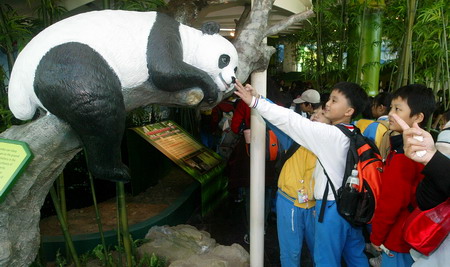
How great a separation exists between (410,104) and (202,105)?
3.13ft

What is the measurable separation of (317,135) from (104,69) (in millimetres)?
1115

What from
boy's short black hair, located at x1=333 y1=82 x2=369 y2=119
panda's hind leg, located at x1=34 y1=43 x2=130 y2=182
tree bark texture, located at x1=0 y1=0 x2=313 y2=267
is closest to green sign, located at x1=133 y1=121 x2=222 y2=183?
boy's short black hair, located at x1=333 y1=82 x2=369 y2=119

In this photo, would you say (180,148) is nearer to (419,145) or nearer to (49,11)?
(49,11)

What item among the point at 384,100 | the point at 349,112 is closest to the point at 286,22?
the point at 349,112

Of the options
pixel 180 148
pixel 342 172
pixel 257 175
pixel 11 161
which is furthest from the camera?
pixel 180 148

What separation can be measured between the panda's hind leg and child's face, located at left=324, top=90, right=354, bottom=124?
3.96ft

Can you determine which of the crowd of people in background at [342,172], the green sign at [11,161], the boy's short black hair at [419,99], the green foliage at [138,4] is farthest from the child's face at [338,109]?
the green sign at [11,161]

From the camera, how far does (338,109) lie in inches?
76.9

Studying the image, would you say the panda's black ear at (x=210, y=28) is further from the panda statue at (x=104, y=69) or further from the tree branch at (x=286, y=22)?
the tree branch at (x=286, y=22)

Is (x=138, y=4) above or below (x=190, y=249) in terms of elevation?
above

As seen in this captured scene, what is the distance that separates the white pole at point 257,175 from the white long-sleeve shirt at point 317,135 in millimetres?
248

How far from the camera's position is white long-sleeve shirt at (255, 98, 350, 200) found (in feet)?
5.97

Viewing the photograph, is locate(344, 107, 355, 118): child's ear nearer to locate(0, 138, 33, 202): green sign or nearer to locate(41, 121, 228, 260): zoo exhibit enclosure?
locate(0, 138, 33, 202): green sign

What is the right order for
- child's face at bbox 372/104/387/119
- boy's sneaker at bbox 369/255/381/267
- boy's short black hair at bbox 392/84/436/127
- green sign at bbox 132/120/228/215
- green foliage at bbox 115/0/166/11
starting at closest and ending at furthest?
boy's short black hair at bbox 392/84/436/127, green foliage at bbox 115/0/166/11, boy's sneaker at bbox 369/255/381/267, child's face at bbox 372/104/387/119, green sign at bbox 132/120/228/215
